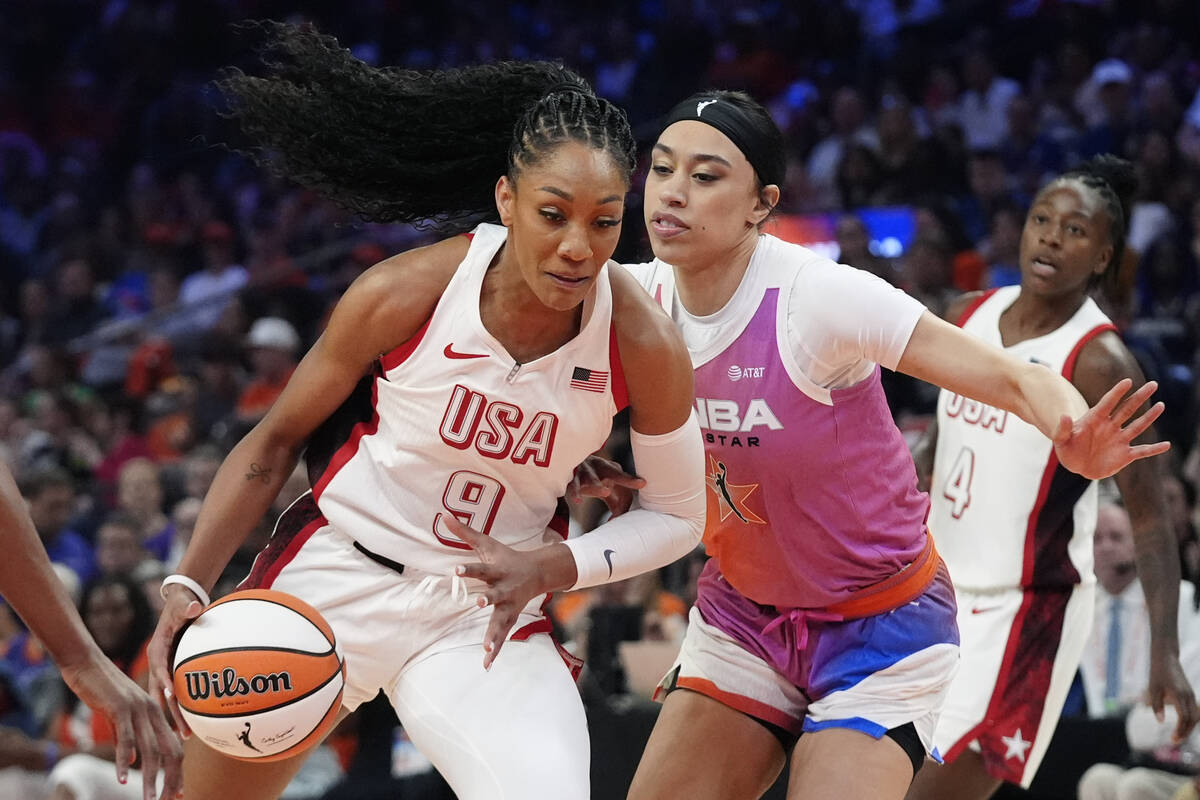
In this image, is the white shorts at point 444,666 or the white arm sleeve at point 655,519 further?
the white arm sleeve at point 655,519

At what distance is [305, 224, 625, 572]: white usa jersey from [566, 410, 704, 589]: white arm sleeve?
0.46ft

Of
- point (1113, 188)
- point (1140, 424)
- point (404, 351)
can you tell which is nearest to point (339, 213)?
point (404, 351)

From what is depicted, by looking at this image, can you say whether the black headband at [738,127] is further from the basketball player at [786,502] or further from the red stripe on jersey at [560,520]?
the red stripe on jersey at [560,520]

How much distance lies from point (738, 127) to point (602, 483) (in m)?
0.89

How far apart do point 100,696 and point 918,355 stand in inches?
70.9

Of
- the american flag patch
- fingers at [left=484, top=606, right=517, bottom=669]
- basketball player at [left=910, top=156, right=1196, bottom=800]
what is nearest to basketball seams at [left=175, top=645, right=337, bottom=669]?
fingers at [left=484, top=606, right=517, bottom=669]

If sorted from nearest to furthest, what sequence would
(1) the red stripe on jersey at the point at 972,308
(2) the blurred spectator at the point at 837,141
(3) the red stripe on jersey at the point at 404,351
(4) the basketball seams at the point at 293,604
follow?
(4) the basketball seams at the point at 293,604, (3) the red stripe on jersey at the point at 404,351, (1) the red stripe on jersey at the point at 972,308, (2) the blurred spectator at the point at 837,141

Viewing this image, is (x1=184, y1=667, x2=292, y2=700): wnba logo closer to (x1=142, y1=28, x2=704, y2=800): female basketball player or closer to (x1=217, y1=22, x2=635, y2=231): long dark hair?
(x1=142, y1=28, x2=704, y2=800): female basketball player

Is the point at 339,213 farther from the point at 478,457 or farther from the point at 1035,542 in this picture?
the point at 1035,542

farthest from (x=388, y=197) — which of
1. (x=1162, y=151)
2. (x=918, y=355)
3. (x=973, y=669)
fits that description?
(x=1162, y=151)

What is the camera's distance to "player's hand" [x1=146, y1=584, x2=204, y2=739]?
10.4 feet

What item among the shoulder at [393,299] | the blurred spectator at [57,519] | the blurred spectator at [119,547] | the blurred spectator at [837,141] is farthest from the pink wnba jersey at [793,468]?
the blurred spectator at [837,141]

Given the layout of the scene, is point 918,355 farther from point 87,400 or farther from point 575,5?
point 575,5

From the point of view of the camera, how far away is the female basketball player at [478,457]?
3.10 m
